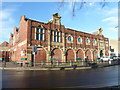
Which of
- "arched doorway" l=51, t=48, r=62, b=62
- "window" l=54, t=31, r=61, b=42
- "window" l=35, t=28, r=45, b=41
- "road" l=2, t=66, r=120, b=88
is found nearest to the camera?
"road" l=2, t=66, r=120, b=88

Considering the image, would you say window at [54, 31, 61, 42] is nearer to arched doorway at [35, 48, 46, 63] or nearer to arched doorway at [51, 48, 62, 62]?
arched doorway at [51, 48, 62, 62]

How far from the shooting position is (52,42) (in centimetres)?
2669

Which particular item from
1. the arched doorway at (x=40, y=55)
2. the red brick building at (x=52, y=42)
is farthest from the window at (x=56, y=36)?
the arched doorway at (x=40, y=55)

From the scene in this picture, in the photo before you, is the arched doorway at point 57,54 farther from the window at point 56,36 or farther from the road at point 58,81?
the road at point 58,81

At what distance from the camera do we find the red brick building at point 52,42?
77.6 ft

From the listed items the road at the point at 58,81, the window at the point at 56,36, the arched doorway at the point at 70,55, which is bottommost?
the road at the point at 58,81

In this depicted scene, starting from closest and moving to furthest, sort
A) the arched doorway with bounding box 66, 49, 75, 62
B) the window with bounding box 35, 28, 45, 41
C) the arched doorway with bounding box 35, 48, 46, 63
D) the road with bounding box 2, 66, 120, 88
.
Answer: the road with bounding box 2, 66, 120, 88
the arched doorway with bounding box 35, 48, 46, 63
the window with bounding box 35, 28, 45, 41
the arched doorway with bounding box 66, 49, 75, 62

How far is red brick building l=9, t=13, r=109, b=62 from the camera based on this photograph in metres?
23.7

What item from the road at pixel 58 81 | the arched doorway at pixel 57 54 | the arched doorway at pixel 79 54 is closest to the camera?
the road at pixel 58 81

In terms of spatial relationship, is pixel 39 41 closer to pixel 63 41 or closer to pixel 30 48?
pixel 30 48

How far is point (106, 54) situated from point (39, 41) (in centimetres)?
2876

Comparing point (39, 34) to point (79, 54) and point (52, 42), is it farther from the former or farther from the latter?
point (79, 54)

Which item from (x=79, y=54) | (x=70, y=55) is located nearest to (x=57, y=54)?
(x=70, y=55)

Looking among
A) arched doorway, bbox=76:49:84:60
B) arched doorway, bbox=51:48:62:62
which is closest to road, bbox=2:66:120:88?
arched doorway, bbox=51:48:62:62
